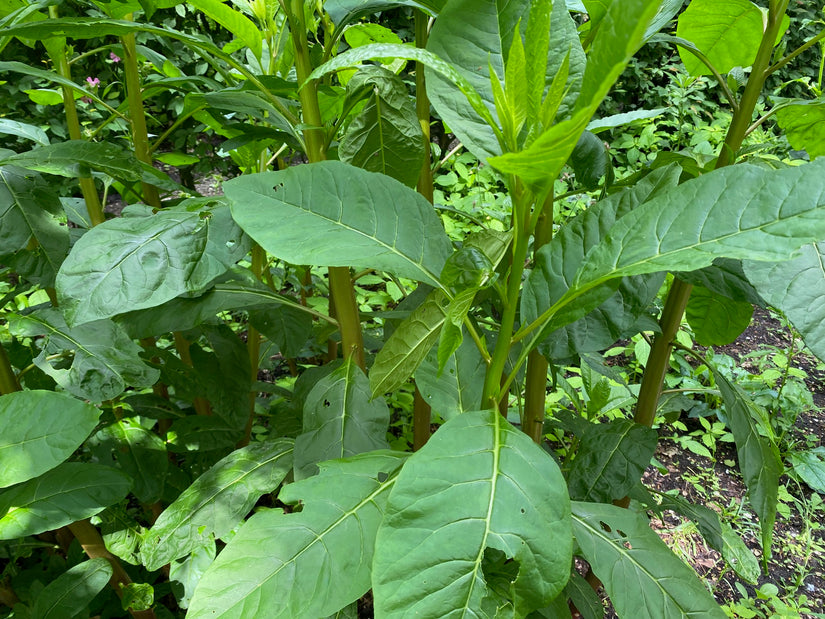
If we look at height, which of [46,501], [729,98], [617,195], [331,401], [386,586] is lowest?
[46,501]

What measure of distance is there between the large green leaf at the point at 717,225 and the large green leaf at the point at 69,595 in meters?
1.21

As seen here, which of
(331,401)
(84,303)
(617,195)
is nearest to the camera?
(84,303)

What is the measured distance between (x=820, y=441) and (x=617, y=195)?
276 cm

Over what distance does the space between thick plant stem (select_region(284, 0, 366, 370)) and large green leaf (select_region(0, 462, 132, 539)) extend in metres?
0.53

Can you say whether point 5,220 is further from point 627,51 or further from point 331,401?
point 627,51

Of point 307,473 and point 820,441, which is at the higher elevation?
point 307,473

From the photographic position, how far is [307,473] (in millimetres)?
1044

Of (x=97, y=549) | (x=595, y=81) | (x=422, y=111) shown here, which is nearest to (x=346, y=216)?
(x=595, y=81)

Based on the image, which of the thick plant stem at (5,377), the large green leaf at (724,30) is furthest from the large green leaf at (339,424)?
the large green leaf at (724,30)

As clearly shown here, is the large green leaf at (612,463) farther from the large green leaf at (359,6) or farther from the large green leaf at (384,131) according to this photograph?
the large green leaf at (359,6)

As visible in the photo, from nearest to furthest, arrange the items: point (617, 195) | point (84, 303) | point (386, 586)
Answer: point (386, 586)
point (84, 303)
point (617, 195)

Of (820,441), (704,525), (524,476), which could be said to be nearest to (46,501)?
(524,476)

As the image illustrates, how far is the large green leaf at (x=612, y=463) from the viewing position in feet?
4.12

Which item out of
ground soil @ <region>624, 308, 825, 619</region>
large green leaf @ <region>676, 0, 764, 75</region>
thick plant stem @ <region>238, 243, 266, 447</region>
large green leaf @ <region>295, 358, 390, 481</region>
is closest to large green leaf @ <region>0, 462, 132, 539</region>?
large green leaf @ <region>295, 358, 390, 481</region>
